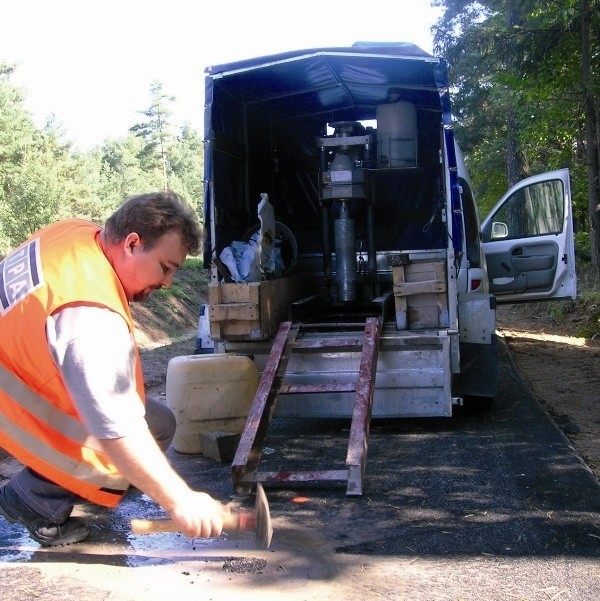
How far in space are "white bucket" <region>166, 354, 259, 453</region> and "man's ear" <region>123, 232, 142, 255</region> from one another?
358 cm

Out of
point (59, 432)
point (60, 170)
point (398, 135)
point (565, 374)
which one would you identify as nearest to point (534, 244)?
point (565, 374)

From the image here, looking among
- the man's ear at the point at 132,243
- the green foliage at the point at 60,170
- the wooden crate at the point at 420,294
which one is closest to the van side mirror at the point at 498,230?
the wooden crate at the point at 420,294

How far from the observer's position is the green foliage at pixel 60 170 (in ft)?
117

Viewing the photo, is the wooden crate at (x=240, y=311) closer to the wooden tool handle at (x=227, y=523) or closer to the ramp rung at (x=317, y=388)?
the ramp rung at (x=317, y=388)

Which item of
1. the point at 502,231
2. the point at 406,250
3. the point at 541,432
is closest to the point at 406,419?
the point at 541,432

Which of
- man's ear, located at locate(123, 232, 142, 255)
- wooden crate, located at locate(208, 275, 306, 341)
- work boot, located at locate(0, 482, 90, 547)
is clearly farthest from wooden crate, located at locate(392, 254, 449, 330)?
man's ear, located at locate(123, 232, 142, 255)

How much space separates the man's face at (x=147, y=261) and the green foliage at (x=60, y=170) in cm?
1683

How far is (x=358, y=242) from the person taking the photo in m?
9.29

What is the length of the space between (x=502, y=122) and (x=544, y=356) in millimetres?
23071

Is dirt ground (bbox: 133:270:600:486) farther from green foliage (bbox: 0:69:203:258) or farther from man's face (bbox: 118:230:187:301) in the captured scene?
green foliage (bbox: 0:69:203:258)

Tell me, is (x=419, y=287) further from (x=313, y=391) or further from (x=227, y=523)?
(x=227, y=523)

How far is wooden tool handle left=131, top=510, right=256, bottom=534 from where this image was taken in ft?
8.87

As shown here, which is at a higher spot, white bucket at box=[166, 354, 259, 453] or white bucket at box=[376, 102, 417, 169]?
white bucket at box=[376, 102, 417, 169]

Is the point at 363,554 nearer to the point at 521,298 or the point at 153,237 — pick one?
the point at 153,237
